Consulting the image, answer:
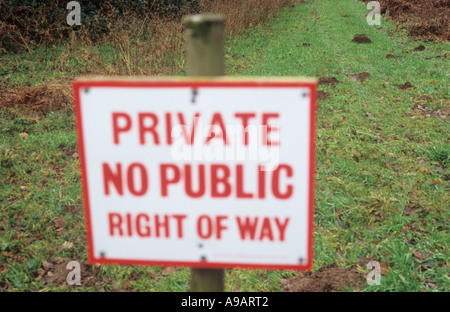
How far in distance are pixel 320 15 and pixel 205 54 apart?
60.5 feet

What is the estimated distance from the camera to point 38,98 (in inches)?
249

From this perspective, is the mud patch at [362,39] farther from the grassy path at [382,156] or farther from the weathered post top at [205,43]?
the weathered post top at [205,43]

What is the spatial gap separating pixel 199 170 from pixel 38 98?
19.3ft

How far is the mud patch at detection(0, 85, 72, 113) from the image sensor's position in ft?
20.2

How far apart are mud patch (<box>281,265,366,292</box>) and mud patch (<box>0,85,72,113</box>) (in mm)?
4734

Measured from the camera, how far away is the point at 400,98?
700cm

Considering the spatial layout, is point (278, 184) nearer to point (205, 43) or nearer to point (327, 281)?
point (205, 43)

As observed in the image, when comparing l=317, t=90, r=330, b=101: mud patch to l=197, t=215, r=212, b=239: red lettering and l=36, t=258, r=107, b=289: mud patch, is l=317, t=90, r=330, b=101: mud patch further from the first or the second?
l=197, t=215, r=212, b=239: red lettering

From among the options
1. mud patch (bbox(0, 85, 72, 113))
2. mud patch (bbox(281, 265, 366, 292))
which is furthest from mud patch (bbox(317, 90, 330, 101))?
mud patch (bbox(281, 265, 366, 292))

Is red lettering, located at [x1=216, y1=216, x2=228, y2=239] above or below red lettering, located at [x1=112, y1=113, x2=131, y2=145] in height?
below
